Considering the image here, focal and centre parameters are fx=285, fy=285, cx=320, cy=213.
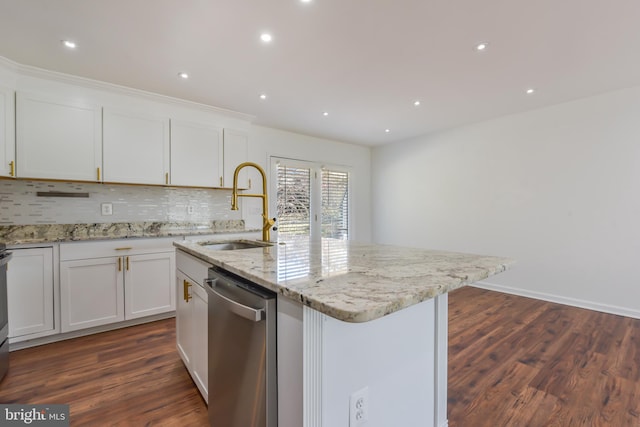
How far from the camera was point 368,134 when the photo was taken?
15.5ft

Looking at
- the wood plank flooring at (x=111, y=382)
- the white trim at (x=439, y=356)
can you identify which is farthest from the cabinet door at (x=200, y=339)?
the white trim at (x=439, y=356)

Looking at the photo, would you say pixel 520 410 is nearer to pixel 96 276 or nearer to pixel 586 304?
pixel 586 304

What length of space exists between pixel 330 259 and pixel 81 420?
63.4 inches

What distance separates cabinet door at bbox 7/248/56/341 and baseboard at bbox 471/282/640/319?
16.2 ft

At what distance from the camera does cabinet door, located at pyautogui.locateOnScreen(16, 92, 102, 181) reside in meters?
2.44

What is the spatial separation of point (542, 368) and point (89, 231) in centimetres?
412

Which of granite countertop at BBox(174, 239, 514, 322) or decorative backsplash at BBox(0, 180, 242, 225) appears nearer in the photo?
granite countertop at BBox(174, 239, 514, 322)

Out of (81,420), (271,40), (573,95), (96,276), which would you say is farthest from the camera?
(573,95)

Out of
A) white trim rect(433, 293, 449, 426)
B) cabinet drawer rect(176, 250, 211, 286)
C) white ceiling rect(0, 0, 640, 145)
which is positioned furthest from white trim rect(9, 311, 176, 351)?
white trim rect(433, 293, 449, 426)

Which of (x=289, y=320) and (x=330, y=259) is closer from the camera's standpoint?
(x=289, y=320)

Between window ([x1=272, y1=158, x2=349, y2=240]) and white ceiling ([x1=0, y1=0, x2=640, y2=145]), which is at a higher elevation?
white ceiling ([x1=0, y1=0, x2=640, y2=145])

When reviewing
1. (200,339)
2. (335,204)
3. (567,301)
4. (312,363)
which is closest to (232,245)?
(200,339)

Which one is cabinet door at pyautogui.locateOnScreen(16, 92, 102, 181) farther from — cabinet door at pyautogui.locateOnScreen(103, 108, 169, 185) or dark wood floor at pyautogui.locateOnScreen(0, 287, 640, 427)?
dark wood floor at pyautogui.locateOnScreen(0, 287, 640, 427)

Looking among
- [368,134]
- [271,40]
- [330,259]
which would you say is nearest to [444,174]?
[368,134]
